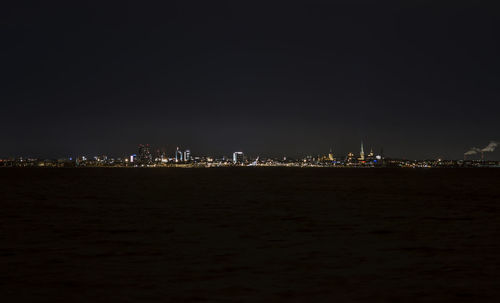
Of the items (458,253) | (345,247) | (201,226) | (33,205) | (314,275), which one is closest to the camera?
(314,275)

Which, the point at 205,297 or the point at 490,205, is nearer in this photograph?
the point at 205,297

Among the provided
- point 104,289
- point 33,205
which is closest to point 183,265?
point 104,289

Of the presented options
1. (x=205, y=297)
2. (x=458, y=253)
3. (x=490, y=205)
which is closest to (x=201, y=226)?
(x=458, y=253)

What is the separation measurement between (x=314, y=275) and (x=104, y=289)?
6206 mm

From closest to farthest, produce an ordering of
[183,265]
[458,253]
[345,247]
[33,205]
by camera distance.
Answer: [183,265] → [458,253] → [345,247] → [33,205]

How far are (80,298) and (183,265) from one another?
5.05m

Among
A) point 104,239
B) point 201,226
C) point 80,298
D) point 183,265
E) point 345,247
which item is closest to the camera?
point 80,298

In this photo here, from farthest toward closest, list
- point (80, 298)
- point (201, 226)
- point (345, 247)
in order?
point (201, 226), point (345, 247), point (80, 298)

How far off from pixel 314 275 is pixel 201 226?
48.1 ft

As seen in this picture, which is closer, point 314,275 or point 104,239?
point 314,275

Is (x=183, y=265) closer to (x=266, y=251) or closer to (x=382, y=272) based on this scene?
(x=266, y=251)

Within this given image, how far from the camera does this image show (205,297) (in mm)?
14539

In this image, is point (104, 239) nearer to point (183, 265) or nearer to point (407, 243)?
point (183, 265)

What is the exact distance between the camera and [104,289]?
15.3 meters
